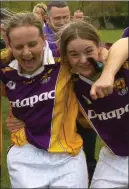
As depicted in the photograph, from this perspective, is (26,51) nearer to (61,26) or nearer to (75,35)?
(75,35)

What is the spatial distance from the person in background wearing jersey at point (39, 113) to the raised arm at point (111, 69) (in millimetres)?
297

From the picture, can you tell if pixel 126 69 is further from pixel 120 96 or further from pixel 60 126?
pixel 60 126

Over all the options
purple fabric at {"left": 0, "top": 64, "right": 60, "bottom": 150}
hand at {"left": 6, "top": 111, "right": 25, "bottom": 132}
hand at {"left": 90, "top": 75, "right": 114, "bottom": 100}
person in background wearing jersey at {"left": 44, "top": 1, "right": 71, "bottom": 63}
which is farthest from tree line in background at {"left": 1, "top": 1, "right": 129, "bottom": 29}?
hand at {"left": 90, "top": 75, "right": 114, "bottom": 100}

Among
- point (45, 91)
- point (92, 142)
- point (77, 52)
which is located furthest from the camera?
point (92, 142)

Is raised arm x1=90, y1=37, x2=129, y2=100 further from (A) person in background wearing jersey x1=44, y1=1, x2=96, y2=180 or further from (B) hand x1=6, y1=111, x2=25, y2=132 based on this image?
(A) person in background wearing jersey x1=44, y1=1, x2=96, y2=180

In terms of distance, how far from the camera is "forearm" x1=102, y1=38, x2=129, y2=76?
5.77 feet

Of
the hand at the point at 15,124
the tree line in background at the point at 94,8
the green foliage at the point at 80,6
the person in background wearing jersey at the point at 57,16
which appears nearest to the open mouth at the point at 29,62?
the hand at the point at 15,124

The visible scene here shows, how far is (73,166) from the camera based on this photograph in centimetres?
199

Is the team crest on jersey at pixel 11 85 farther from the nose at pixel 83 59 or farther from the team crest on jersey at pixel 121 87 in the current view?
the team crest on jersey at pixel 121 87

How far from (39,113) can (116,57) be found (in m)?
0.50

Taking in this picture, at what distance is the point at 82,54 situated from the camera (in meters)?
1.90

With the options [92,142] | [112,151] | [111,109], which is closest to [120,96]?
[111,109]

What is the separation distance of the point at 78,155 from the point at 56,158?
0.13 m

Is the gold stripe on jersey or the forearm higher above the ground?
the forearm
